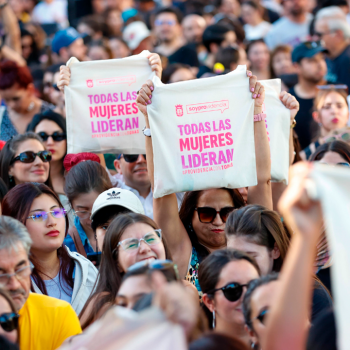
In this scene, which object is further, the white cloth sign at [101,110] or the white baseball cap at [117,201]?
the white cloth sign at [101,110]

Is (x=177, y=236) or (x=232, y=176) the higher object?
(x=232, y=176)

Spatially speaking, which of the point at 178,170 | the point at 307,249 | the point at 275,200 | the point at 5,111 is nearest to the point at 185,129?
the point at 178,170

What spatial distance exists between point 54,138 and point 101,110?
3.11 ft

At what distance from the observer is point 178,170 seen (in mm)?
4266

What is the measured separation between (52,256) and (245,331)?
1.53m

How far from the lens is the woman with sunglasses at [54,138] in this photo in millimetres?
5902

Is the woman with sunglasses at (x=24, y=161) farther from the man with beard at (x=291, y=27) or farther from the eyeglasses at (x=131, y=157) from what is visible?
the man with beard at (x=291, y=27)

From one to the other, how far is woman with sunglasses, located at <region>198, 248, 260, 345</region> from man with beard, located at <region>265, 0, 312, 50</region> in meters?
7.20

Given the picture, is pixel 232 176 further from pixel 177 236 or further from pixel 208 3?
pixel 208 3

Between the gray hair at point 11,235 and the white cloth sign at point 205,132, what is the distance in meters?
1.22

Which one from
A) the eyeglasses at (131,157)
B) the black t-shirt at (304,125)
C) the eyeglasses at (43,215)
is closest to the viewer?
the eyeglasses at (43,215)

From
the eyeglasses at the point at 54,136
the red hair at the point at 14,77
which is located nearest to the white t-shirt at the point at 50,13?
the red hair at the point at 14,77

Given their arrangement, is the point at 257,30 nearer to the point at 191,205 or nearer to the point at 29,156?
the point at 29,156

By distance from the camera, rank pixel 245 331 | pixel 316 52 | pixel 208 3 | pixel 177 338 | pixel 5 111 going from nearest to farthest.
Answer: pixel 177 338 < pixel 245 331 < pixel 5 111 < pixel 316 52 < pixel 208 3
